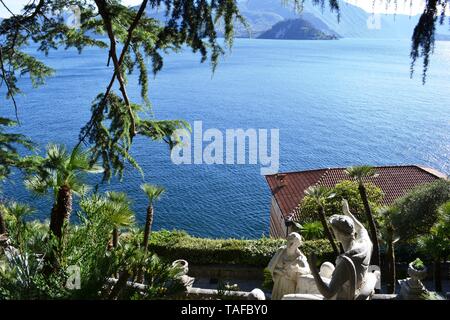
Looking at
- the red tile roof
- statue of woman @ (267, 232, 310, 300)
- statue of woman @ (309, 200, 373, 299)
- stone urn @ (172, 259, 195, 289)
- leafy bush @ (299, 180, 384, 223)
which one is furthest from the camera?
the red tile roof

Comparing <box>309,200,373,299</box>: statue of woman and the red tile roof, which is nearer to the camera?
<box>309,200,373,299</box>: statue of woman

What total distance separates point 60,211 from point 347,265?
357 centimetres

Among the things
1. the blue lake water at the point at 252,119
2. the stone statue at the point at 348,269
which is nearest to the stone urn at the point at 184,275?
the stone statue at the point at 348,269

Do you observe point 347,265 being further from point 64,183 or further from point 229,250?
point 229,250

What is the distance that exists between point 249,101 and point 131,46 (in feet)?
198

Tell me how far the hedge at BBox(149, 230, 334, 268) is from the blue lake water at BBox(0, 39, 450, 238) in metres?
12.4

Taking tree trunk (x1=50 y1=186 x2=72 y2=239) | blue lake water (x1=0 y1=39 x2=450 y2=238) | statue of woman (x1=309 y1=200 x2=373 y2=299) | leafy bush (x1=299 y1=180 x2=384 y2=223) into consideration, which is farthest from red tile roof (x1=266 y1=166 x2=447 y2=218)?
tree trunk (x1=50 y1=186 x2=72 y2=239)

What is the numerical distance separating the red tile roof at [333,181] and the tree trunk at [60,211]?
16661 millimetres

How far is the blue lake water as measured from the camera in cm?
3531

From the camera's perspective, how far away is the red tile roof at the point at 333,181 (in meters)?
22.6

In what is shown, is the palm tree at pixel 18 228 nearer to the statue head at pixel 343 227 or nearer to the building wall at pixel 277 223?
the statue head at pixel 343 227

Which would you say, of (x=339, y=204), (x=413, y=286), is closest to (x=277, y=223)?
(x=339, y=204)

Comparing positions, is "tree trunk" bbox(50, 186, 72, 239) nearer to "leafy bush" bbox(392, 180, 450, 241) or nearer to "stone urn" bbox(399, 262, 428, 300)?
"stone urn" bbox(399, 262, 428, 300)
